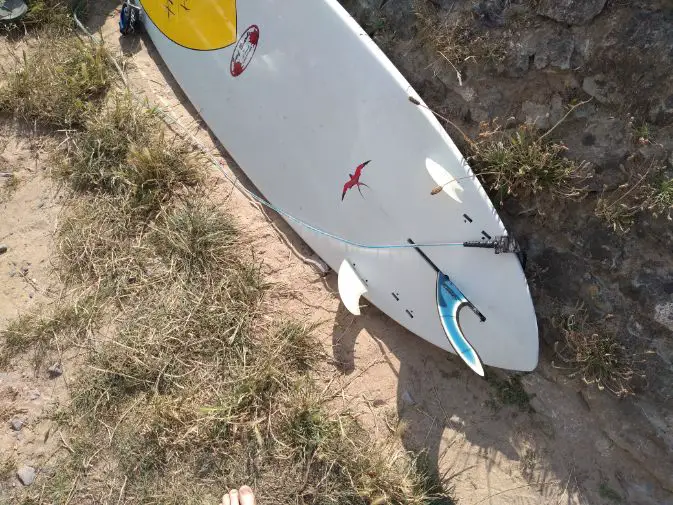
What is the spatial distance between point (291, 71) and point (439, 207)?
1.09m

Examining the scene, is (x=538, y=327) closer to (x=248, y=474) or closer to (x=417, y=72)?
(x=417, y=72)

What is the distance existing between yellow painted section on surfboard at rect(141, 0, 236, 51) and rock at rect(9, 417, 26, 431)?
89.5 inches

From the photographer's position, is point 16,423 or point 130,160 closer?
point 16,423

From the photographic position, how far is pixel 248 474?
268 centimetres

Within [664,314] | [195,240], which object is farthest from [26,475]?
[664,314]

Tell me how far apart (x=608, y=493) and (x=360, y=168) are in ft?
6.42

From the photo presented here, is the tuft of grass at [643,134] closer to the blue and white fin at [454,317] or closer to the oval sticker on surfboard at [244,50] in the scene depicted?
the blue and white fin at [454,317]

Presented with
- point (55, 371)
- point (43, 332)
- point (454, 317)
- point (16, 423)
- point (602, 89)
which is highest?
point (602, 89)

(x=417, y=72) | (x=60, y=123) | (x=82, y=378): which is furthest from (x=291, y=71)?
(x=82, y=378)

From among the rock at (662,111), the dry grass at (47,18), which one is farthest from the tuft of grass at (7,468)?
the rock at (662,111)

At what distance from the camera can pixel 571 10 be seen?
234 cm

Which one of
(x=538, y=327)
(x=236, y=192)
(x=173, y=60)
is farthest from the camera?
(x=173, y=60)

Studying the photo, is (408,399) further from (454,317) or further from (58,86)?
(58,86)

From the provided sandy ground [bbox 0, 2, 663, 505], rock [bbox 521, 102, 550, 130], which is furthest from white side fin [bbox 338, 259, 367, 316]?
rock [bbox 521, 102, 550, 130]
